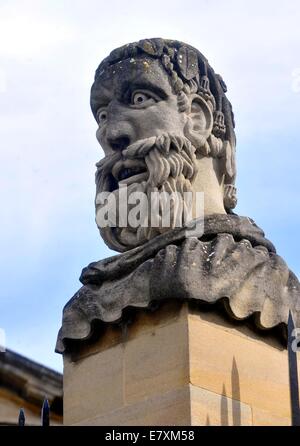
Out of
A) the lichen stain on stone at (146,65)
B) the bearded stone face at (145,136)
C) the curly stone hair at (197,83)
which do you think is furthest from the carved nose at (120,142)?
the lichen stain on stone at (146,65)

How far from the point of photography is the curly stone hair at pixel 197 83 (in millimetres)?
12031

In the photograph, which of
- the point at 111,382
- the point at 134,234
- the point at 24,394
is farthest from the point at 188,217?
the point at 24,394

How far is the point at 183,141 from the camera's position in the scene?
11781mm

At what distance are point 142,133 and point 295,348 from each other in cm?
163

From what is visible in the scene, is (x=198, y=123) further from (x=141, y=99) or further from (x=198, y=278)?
(x=198, y=278)

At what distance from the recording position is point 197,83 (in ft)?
39.8

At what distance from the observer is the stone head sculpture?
1170 centimetres

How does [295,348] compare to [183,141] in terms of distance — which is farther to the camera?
[183,141]

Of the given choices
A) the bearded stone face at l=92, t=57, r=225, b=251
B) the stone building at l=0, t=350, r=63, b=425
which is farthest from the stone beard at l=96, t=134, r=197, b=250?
the stone building at l=0, t=350, r=63, b=425

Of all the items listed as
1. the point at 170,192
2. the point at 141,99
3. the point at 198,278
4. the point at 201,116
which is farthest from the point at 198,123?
the point at 198,278

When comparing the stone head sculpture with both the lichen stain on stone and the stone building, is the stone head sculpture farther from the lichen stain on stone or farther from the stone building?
the stone building

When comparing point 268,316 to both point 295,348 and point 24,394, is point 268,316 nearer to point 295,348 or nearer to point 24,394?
point 295,348

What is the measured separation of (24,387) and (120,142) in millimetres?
2432
